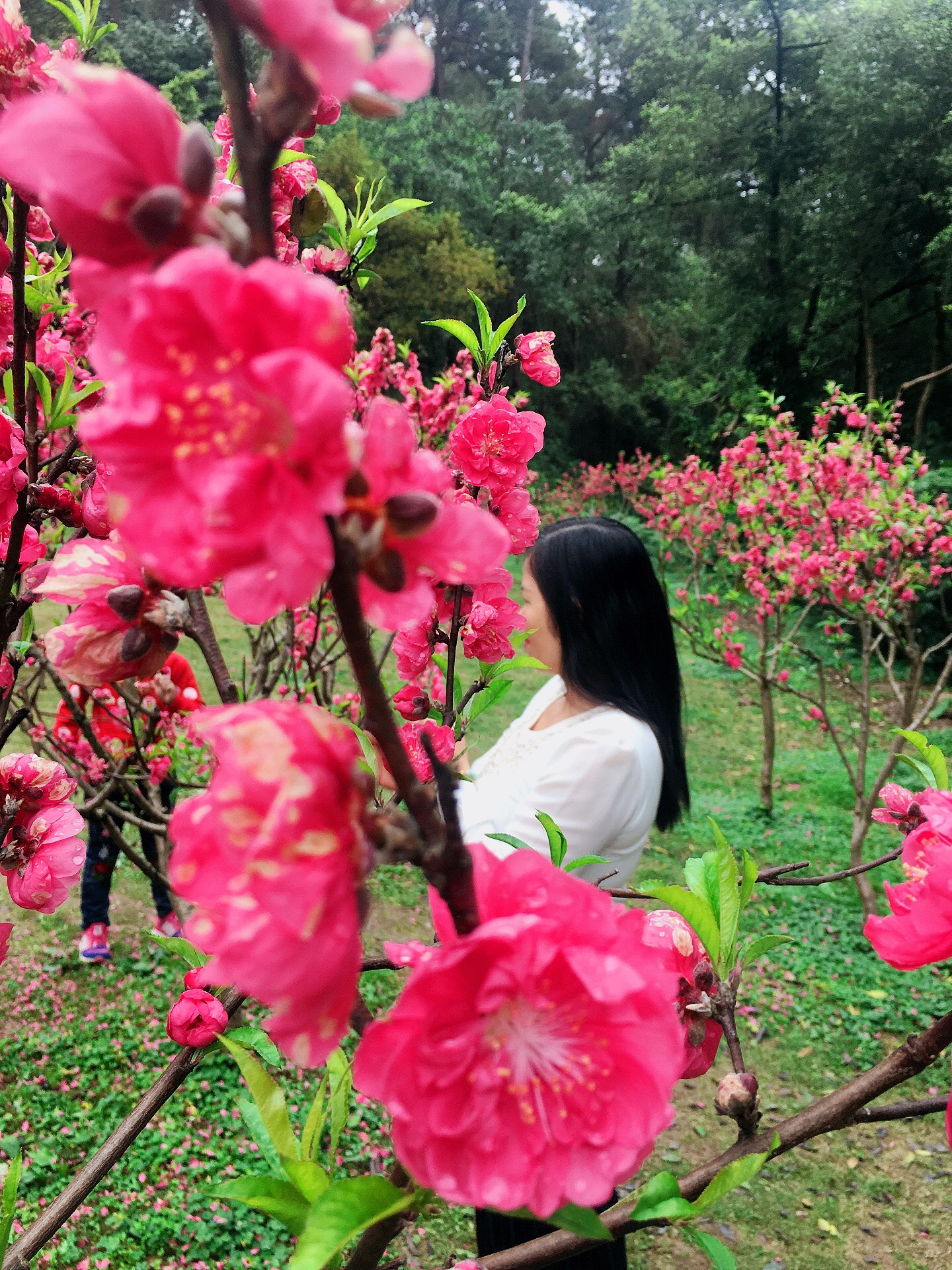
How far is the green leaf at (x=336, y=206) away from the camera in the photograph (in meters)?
1.13

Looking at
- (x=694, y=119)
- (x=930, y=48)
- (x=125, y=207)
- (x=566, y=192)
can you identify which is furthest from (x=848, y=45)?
(x=125, y=207)

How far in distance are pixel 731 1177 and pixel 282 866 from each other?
409 millimetres

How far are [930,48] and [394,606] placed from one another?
1451 cm

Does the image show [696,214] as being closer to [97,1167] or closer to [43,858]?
[43,858]

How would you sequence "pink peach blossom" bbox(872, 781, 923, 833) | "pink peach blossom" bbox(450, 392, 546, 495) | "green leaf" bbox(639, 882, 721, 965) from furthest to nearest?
"pink peach blossom" bbox(450, 392, 546, 495) < "pink peach blossom" bbox(872, 781, 923, 833) < "green leaf" bbox(639, 882, 721, 965)

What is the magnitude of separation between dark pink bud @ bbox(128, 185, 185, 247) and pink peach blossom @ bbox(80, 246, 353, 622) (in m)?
0.02

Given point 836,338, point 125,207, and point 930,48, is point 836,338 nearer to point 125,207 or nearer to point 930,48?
point 930,48

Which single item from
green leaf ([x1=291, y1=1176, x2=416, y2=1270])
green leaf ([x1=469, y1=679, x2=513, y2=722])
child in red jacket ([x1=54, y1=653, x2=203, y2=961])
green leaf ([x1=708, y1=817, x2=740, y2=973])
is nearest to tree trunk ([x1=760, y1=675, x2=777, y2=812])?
child in red jacket ([x1=54, y1=653, x2=203, y2=961])

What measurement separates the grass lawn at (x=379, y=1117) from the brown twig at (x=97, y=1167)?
3.71ft

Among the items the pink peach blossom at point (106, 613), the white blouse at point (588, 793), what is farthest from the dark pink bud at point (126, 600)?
the white blouse at point (588, 793)

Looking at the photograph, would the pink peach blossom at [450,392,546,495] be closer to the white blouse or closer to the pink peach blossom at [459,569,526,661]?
the pink peach blossom at [459,569,526,661]

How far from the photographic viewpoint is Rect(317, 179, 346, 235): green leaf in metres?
1.13

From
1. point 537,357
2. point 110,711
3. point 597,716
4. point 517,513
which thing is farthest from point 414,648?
point 110,711

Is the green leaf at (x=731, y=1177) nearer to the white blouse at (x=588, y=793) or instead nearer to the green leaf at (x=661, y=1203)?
the green leaf at (x=661, y=1203)
